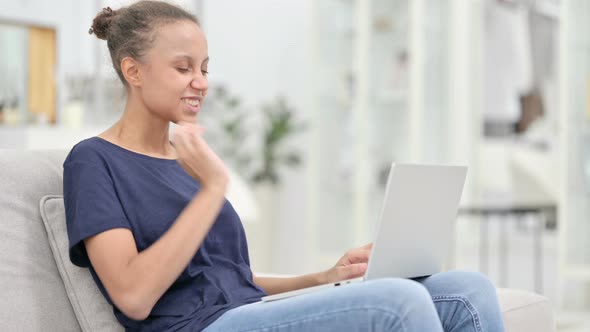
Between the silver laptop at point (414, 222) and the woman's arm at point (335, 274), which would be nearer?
the silver laptop at point (414, 222)

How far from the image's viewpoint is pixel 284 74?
20.5ft

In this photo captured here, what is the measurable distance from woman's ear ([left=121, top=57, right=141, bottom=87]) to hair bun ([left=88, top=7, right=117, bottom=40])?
87 millimetres

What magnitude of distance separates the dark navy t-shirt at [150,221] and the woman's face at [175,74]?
0.11m

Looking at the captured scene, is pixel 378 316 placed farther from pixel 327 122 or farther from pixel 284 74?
pixel 284 74

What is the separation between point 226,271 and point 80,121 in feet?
12.8

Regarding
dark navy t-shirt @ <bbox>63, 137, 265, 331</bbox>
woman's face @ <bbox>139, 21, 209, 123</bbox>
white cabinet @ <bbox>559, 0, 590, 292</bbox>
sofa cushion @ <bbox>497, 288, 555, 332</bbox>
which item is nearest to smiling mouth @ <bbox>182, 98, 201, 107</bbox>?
woman's face @ <bbox>139, 21, 209, 123</bbox>

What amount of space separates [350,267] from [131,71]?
564 millimetres

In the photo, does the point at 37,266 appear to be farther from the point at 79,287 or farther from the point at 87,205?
the point at 87,205

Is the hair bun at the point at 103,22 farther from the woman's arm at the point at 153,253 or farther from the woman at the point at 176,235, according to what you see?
the woman's arm at the point at 153,253

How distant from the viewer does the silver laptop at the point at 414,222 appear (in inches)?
57.2

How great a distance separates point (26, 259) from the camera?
1.60 meters

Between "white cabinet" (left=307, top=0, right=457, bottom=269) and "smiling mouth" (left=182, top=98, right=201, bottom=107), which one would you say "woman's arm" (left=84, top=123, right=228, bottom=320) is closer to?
"smiling mouth" (left=182, top=98, right=201, bottom=107)

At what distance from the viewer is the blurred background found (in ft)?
15.3

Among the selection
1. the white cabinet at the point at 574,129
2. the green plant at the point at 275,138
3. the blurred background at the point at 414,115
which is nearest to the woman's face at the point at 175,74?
the blurred background at the point at 414,115
